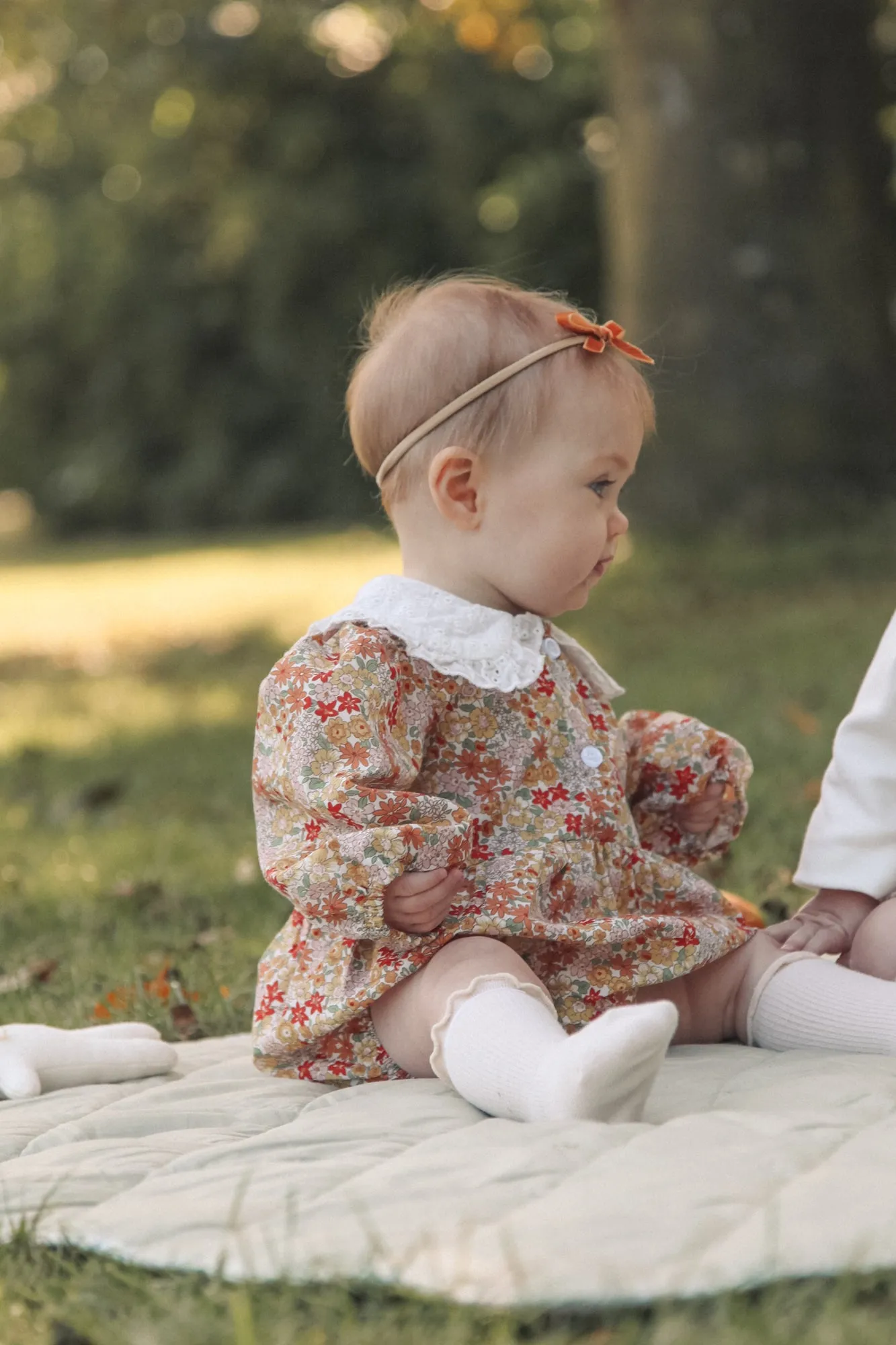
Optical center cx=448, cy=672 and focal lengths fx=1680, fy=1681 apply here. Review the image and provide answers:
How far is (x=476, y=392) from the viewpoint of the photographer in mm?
2521

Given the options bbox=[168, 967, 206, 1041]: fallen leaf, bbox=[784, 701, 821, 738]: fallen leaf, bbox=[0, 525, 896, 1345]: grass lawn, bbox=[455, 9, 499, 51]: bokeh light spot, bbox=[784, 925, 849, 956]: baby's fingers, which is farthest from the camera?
bbox=[455, 9, 499, 51]: bokeh light spot

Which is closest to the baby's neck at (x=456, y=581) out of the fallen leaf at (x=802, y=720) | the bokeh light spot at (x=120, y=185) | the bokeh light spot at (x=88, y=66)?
the fallen leaf at (x=802, y=720)

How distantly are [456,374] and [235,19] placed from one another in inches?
551

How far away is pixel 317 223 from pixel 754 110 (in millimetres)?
12211

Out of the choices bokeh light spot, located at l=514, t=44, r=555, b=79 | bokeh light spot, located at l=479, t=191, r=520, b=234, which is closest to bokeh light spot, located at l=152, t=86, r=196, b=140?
bokeh light spot, located at l=479, t=191, r=520, b=234

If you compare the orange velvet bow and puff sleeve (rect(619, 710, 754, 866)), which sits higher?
the orange velvet bow

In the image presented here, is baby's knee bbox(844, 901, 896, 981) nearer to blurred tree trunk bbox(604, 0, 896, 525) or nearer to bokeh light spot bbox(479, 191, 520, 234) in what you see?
blurred tree trunk bbox(604, 0, 896, 525)

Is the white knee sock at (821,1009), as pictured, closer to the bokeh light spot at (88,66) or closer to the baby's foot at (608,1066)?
the baby's foot at (608,1066)

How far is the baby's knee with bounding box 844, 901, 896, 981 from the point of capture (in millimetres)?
2520

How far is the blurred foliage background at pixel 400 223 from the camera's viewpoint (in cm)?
905

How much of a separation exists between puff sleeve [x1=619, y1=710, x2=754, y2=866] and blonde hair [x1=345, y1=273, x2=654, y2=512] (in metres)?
0.53

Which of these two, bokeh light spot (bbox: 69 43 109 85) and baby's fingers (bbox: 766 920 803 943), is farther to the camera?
bokeh light spot (bbox: 69 43 109 85)

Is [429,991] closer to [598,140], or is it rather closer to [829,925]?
[829,925]

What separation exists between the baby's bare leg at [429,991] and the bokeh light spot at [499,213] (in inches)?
670
